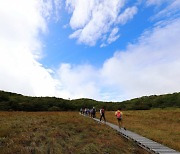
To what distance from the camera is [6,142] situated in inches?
870

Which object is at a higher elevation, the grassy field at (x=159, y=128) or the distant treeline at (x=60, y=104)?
the distant treeline at (x=60, y=104)

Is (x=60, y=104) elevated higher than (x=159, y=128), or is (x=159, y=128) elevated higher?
(x=60, y=104)

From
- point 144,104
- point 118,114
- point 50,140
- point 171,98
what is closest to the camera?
point 50,140

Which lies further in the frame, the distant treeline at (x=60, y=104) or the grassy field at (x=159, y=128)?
the distant treeline at (x=60, y=104)

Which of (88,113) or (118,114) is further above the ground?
(88,113)

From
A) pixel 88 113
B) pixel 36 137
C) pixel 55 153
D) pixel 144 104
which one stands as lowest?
pixel 55 153

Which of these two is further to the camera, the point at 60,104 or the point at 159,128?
the point at 60,104

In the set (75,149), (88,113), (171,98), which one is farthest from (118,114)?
(171,98)

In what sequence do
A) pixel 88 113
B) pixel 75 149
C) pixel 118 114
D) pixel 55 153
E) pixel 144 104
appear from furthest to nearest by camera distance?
1. pixel 144 104
2. pixel 88 113
3. pixel 118 114
4. pixel 75 149
5. pixel 55 153

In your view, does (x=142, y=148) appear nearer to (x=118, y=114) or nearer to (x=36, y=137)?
(x=36, y=137)

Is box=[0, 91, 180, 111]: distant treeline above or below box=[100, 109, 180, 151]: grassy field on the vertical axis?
above

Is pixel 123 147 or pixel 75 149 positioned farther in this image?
pixel 123 147

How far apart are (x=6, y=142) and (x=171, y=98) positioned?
112407mm

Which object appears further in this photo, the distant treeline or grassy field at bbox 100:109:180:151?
the distant treeline
